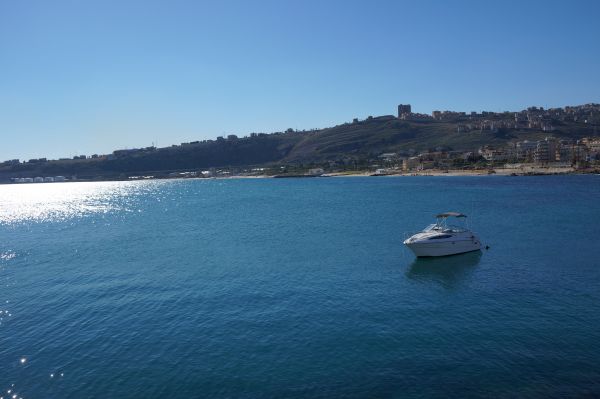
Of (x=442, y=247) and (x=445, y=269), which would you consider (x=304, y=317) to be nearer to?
(x=445, y=269)

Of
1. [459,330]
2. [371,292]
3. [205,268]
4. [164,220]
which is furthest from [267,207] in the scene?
[459,330]

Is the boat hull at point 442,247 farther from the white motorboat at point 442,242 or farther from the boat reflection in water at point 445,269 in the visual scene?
the boat reflection in water at point 445,269

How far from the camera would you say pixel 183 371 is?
21750mm

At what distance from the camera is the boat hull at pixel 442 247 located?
42.8 m

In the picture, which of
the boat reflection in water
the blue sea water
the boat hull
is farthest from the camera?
the boat hull

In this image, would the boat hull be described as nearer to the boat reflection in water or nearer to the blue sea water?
the boat reflection in water

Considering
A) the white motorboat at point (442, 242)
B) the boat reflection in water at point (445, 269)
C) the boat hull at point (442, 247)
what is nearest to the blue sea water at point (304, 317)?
the boat reflection in water at point (445, 269)

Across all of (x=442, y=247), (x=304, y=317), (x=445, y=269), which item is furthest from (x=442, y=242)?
(x=304, y=317)

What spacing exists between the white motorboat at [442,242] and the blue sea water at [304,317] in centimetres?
94

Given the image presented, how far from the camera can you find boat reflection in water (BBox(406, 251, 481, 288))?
3628cm

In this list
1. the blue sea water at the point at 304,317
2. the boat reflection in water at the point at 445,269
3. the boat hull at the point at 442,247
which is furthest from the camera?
the boat hull at the point at 442,247

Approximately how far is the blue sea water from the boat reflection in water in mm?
221

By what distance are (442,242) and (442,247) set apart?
17.8 inches

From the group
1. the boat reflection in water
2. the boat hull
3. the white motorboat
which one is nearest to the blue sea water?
the boat reflection in water
